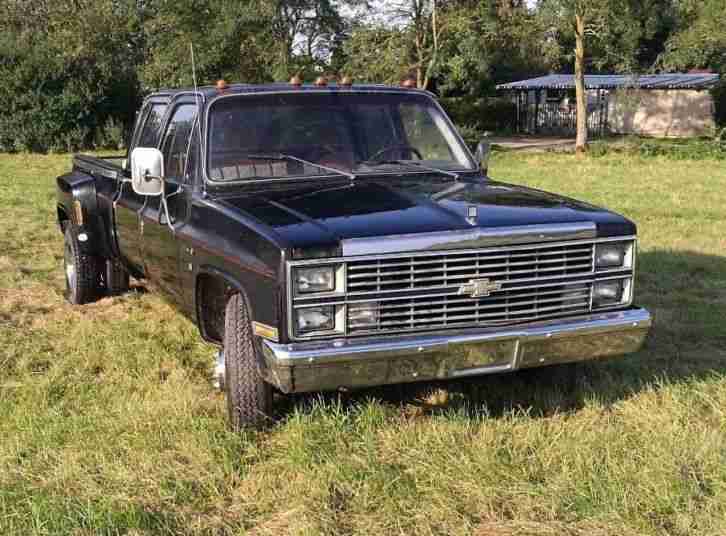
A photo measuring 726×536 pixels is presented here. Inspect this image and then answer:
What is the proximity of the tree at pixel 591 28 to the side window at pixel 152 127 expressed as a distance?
1867cm

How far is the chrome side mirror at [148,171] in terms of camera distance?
16.0 feet

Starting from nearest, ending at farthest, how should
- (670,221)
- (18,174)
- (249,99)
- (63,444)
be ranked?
(63,444) → (249,99) → (670,221) → (18,174)

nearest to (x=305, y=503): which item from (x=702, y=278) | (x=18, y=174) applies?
(x=702, y=278)

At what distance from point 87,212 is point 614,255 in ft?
13.6

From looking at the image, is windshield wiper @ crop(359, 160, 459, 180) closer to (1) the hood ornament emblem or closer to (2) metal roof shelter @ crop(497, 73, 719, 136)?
(1) the hood ornament emblem

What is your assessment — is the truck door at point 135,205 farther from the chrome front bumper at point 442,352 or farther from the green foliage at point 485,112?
the green foliage at point 485,112

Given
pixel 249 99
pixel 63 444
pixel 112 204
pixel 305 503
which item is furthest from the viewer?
pixel 112 204

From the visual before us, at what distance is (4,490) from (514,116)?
120 ft

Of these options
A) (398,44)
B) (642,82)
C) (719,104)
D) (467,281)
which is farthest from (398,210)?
(719,104)

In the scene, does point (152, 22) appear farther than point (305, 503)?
Yes

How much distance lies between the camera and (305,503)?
3705 millimetres

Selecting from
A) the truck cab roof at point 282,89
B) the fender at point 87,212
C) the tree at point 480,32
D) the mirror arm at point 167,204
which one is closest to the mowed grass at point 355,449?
the fender at point 87,212

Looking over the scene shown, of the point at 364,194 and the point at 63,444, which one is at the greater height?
the point at 364,194

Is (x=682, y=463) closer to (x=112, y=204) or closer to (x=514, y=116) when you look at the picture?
(x=112, y=204)
